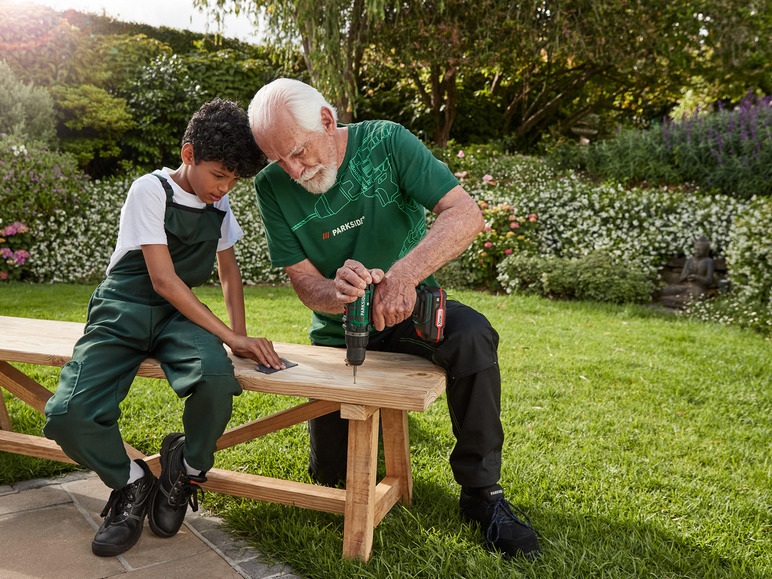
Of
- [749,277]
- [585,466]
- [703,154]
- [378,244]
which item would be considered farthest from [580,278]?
[378,244]

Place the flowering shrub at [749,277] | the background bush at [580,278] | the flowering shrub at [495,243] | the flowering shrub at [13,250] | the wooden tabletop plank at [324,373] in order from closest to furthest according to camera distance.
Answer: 1. the wooden tabletop plank at [324,373]
2. the flowering shrub at [749,277]
3. the background bush at [580,278]
4. the flowering shrub at [13,250]
5. the flowering shrub at [495,243]

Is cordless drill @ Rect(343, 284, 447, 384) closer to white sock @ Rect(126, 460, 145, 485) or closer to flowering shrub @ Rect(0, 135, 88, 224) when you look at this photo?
white sock @ Rect(126, 460, 145, 485)

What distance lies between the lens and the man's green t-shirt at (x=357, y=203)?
2.40m

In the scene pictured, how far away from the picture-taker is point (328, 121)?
90.8 inches

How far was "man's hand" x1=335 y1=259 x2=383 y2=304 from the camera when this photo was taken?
1.93 meters

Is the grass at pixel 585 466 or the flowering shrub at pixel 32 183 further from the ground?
A: the flowering shrub at pixel 32 183

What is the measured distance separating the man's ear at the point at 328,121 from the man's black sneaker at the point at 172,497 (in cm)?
134

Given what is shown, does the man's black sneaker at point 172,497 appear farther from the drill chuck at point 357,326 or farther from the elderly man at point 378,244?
the drill chuck at point 357,326

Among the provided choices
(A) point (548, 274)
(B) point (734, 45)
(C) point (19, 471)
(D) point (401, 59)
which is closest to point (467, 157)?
(D) point (401, 59)

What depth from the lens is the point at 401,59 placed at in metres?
10.6

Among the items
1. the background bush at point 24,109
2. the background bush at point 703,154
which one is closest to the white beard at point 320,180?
the background bush at point 703,154

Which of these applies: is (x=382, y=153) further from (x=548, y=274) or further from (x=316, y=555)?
(x=548, y=274)

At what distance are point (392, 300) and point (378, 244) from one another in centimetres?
50

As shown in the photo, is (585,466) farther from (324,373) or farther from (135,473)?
(135,473)
